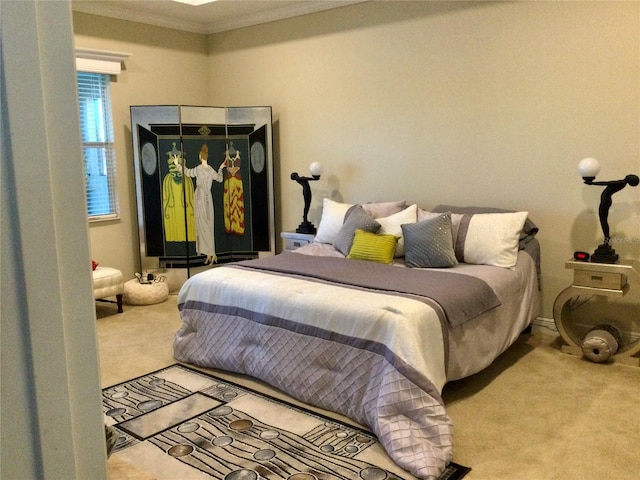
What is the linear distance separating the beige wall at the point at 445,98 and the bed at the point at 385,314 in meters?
0.42

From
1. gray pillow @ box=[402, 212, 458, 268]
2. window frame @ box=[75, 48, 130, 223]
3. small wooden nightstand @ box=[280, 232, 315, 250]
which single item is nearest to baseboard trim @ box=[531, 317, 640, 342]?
gray pillow @ box=[402, 212, 458, 268]

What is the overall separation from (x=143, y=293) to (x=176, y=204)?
90 cm

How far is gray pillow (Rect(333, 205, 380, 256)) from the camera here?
402cm

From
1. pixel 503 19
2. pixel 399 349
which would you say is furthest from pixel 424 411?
pixel 503 19

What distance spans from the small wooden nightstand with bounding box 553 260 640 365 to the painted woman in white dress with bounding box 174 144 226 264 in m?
3.25

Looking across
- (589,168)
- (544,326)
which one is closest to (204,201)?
(544,326)

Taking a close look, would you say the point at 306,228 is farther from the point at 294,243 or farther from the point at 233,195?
the point at 233,195

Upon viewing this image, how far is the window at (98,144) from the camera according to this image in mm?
5086

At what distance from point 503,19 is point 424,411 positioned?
3.03m

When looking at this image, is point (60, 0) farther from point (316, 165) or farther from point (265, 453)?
point (316, 165)

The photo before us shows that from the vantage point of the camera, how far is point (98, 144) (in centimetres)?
518

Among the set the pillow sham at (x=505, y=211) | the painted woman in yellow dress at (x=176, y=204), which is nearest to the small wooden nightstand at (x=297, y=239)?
the painted woman in yellow dress at (x=176, y=204)

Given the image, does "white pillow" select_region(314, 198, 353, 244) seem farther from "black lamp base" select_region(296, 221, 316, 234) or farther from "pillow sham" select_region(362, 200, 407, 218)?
"black lamp base" select_region(296, 221, 316, 234)

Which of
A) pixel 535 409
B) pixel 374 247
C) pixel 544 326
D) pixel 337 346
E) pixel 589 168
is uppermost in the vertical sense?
pixel 589 168
